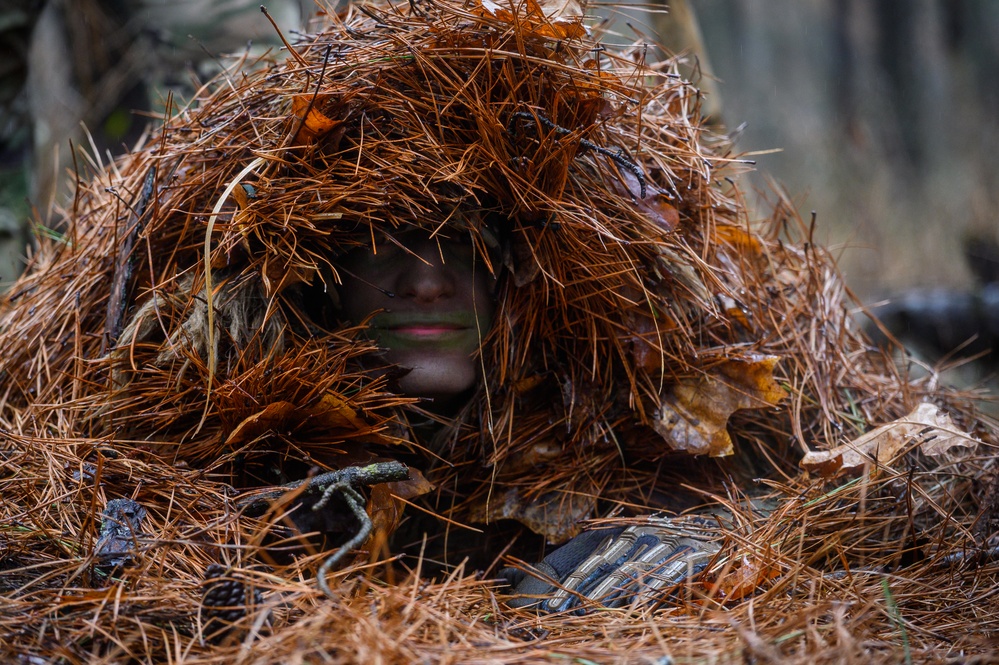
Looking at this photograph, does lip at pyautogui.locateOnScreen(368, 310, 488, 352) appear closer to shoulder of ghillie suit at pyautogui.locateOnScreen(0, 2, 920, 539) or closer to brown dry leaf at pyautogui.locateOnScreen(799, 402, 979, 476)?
shoulder of ghillie suit at pyautogui.locateOnScreen(0, 2, 920, 539)

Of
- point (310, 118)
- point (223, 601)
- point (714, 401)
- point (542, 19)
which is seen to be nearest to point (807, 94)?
point (714, 401)

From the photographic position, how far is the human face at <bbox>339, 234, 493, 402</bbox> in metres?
1.77

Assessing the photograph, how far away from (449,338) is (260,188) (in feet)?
1.69

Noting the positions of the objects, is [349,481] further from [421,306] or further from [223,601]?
[421,306]

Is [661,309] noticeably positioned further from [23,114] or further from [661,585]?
[23,114]

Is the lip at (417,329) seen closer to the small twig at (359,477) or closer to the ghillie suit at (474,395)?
the ghillie suit at (474,395)

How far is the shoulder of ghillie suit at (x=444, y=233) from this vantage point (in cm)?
160

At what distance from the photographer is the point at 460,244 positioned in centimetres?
181

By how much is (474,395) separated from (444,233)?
1.27 feet

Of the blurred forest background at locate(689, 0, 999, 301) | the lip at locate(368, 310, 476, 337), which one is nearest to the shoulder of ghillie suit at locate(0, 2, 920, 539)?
the lip at locate(368, 310, 476, 337)

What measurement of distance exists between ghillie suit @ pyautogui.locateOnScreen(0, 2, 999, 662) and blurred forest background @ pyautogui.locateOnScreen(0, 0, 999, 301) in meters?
0.33

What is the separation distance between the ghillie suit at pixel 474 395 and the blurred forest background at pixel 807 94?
0.33m

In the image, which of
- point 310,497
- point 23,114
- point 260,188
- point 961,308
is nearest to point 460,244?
point 260,188

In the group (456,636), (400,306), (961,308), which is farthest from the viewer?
(961,308)
